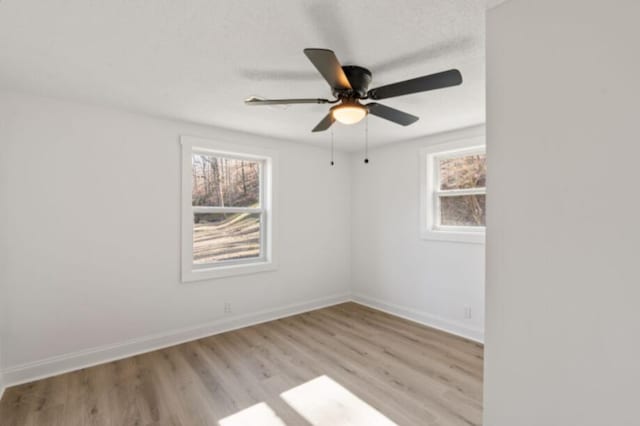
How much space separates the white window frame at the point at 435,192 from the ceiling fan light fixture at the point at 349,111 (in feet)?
6.91

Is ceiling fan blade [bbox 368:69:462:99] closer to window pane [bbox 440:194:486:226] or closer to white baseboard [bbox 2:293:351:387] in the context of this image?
window pane [bbox 440:194:486:226]

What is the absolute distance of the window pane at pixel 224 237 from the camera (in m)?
3.62

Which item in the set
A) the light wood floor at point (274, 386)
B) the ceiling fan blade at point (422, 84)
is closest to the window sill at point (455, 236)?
the light wood floor at point (274, 386)

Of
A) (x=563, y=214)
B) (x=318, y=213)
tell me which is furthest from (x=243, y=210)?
(x=563, y=214)

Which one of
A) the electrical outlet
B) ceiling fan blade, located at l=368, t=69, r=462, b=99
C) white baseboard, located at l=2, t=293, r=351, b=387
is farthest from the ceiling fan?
white baseboard, located at l=2, t=293, r=351, b=387

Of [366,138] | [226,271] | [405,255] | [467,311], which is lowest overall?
[467,311]

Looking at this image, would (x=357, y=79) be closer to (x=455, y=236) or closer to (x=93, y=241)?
(x=455, y=236)

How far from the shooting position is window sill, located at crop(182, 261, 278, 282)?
3.43 meters

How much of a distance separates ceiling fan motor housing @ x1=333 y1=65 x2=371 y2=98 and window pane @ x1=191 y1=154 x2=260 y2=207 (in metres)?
2.20

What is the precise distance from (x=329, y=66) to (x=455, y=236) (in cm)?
278

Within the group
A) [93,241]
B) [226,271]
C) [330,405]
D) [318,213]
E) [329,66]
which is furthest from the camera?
[318,213]

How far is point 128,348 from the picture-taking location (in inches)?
119

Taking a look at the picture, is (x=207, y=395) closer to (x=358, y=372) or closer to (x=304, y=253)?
(x=358, y=372)

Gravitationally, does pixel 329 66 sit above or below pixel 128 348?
above
